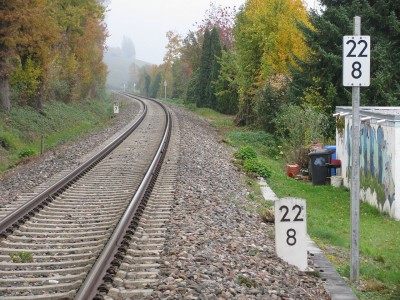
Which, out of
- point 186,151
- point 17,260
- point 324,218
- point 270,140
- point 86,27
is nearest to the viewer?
point 17,260

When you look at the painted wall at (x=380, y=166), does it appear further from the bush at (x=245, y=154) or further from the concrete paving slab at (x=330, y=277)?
the concrete paving slab at (x=330, y=277)

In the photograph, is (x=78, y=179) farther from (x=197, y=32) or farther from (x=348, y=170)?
(x=197, y=32)

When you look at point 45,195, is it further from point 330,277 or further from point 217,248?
point 330,277

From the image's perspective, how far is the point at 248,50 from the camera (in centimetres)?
3431

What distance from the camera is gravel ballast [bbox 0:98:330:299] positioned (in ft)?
19.7

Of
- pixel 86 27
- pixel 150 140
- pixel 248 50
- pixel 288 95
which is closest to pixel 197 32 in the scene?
pixel 86 27

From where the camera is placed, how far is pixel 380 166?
1398 cm

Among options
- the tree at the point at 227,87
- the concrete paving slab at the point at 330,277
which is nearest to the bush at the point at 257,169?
the concrete paving slab at the point at 330,277

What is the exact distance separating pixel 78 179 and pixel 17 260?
6.42m

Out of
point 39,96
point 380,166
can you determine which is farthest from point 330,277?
point 39,96

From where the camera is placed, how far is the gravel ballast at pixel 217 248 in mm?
6020

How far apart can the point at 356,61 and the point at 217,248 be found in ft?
9.92

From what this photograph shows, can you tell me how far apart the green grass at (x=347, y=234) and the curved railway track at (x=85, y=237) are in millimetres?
2685

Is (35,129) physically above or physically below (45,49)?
below
